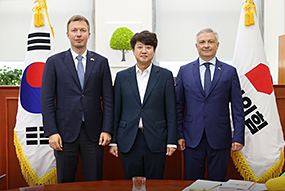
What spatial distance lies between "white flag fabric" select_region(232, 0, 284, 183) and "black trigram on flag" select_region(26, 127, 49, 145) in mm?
1806

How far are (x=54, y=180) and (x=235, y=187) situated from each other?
1.78m

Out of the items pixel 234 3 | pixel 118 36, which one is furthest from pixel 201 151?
pixel 234 3

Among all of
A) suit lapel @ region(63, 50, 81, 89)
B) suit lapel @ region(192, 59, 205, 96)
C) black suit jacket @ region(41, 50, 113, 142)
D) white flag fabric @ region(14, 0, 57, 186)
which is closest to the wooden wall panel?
white flag fabric @ region(14, 0, 57, 186)

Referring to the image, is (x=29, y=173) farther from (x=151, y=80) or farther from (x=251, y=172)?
(x=251, y=172)

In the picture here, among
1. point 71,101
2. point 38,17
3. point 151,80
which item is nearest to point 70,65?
point 71,101

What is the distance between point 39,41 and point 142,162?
59.6 inches

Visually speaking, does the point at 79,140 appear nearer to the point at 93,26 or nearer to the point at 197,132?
the point at 197,132

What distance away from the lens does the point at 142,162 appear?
2.15 m

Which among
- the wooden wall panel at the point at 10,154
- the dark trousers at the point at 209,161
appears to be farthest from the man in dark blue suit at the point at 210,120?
the wooden wall panel at the point at 10,154

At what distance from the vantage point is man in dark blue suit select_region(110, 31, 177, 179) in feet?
6.98

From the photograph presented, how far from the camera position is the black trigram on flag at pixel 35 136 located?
2.65m

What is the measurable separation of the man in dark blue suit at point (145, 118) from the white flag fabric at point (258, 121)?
1.00 meters

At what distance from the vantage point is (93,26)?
16.2 ft

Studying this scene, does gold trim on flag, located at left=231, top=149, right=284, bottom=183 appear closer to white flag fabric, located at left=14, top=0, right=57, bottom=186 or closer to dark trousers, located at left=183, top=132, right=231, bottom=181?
dark trousers, located at left=183, top=132, right=231, bottom=181
